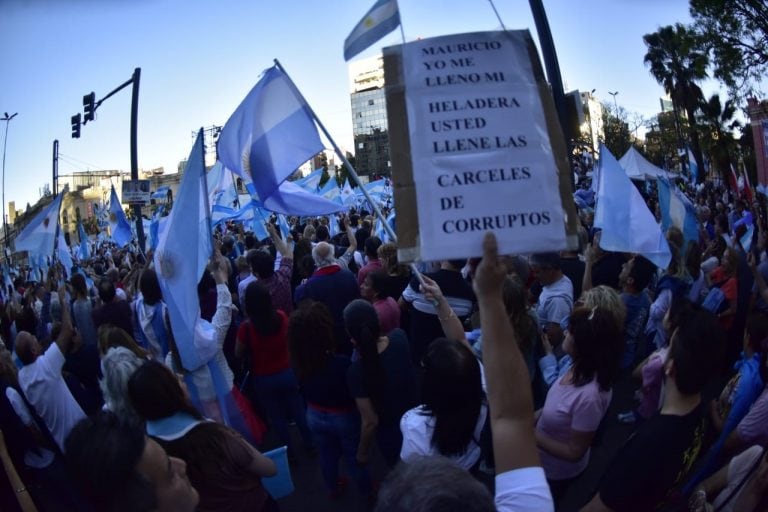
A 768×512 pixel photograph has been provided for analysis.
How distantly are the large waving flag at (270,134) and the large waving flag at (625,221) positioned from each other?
2.74 meters

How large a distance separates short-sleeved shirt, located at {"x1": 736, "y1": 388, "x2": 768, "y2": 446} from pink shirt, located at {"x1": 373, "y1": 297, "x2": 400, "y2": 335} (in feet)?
9.03

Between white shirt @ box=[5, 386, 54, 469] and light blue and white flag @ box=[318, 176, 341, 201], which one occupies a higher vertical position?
light blue and white flag @ box=[318, 176, 341, 201]

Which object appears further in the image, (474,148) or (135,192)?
(135,192)

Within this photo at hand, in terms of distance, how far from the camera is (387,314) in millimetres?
5246

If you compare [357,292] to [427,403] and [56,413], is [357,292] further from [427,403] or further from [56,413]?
[427,403]

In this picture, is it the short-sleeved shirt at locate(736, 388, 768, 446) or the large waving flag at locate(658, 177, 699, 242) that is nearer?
the short-sleeved shirt at locate(736, 388, 768, 446)

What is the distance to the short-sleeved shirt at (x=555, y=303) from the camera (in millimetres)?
4824

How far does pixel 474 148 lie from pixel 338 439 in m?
2.94

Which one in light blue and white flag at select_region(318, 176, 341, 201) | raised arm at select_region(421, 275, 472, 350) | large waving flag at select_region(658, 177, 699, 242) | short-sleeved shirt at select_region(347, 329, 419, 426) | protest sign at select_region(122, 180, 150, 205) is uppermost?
protest sign at select_region(122, 180, 150, 205)

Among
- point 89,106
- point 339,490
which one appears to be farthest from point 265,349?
point 89,106

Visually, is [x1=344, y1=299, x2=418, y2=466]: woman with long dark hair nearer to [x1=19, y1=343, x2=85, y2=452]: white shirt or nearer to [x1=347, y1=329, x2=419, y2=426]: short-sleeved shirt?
[x1=347, y1=329, x2=419, y2=426]: short-sleeved shirt

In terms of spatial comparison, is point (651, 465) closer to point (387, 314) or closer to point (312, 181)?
point (387, 314)

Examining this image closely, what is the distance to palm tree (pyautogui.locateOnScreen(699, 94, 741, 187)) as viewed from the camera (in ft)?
99.1

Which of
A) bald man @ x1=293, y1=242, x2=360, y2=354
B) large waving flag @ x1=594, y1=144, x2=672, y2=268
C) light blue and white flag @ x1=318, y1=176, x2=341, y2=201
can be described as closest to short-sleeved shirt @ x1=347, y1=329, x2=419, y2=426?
bald man @ x1=293, y1=242, x2=360, y2=354
